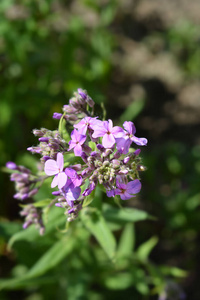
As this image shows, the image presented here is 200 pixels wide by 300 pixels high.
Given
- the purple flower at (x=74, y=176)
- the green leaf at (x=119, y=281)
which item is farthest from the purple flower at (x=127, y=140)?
the green leaf at (x=119, y=281)

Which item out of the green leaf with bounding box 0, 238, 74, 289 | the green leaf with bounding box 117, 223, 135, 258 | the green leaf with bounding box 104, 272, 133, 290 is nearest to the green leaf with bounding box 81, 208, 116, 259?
the green leaf with bounding box 0, 238, 74, 289

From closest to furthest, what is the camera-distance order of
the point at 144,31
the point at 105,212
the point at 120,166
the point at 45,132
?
the point at 120,166, the point at 45,132, the point at 105,212, the point at 144,31

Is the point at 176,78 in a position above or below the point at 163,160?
above

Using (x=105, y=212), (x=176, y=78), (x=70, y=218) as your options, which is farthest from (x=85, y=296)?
(x=176, y=78)

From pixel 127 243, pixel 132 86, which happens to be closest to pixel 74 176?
pixel 127 243

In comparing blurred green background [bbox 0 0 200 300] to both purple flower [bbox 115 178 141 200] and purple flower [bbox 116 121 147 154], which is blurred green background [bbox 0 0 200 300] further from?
purple flower [bbox 116 121 147 154]

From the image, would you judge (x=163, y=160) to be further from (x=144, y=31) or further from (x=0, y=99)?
(x=144, y=31)

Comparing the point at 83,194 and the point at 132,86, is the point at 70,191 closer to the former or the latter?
the point at 83,194
